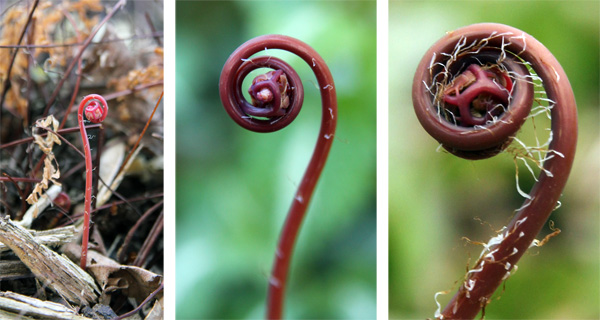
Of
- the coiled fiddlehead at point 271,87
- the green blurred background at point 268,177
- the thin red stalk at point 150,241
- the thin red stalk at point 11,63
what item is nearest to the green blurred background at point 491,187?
the green blurred background at point 268,177

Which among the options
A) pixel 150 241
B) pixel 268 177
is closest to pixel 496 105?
pixel 268 177

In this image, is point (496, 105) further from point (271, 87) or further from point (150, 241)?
point (150, 241)

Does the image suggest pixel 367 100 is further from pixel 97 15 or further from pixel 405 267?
pixel 97 15

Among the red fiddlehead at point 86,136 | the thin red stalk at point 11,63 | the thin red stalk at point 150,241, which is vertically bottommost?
the thin red stalk at point 150,241

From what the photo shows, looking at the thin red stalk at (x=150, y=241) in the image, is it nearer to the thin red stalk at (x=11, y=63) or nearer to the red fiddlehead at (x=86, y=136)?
the red fiddlehead at (x=86, y=136)

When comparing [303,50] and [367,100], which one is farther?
[367,100]

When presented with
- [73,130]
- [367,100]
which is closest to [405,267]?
[367,100]
